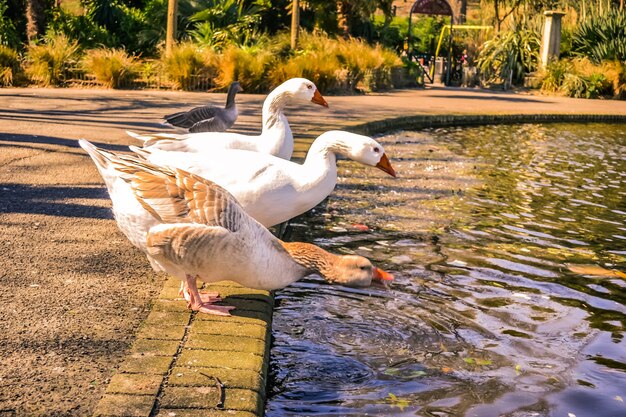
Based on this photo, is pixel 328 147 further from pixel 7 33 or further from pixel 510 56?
pixel 510 56

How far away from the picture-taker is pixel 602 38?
1107 inches

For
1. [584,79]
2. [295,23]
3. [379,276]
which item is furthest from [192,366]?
[584,79]

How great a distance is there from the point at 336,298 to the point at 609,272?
250 cm

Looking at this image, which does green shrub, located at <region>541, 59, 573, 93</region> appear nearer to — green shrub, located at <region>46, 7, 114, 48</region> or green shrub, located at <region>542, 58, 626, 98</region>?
green shrub, located at <region>542, 58, 626, 98</region>

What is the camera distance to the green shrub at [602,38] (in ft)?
89.4

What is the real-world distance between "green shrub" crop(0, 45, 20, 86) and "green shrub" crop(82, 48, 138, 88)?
1.43 meters

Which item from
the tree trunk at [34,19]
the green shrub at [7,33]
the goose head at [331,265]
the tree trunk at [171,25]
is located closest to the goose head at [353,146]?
the goose head at [331,265]

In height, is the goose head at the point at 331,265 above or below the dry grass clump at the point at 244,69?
below

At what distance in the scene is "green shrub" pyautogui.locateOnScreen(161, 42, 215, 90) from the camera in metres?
18.4

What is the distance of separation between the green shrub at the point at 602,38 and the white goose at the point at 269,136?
897 inches

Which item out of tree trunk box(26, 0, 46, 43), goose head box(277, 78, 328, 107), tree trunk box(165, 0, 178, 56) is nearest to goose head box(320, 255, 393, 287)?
goose head box(277, 78, 328, 107)

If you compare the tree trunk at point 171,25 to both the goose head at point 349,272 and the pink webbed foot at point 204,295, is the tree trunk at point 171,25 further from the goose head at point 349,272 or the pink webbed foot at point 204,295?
the goose head at point 349,272

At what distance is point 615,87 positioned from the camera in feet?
84.3

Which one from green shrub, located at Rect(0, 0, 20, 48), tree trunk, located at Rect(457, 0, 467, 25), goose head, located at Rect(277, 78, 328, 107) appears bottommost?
goose head, located at Rect(277, 78, 328, 107)
